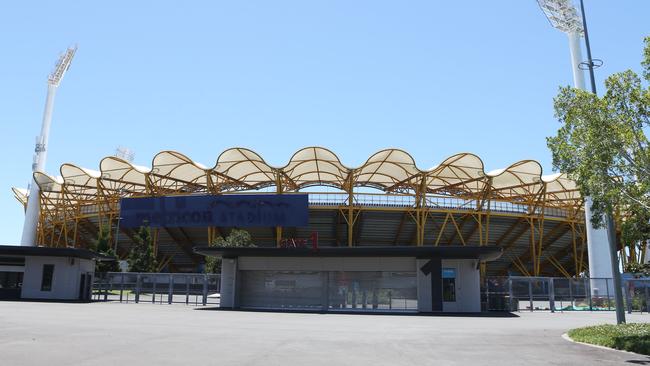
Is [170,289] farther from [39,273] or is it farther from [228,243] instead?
[228,243]

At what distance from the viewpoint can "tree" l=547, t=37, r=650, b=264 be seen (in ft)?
40.9

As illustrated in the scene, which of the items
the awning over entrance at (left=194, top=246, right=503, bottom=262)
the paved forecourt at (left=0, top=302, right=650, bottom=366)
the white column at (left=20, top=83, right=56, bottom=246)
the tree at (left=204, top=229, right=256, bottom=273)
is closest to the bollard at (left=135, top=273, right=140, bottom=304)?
the awning over entrance at (left=194, top=246, right=503, bottom=262)

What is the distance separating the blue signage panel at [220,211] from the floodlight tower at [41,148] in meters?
22.4

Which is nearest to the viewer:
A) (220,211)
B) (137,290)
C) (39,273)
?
(39,273)

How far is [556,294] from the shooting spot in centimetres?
3316

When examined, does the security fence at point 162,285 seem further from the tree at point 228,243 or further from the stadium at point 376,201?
the stadium at point 376,201

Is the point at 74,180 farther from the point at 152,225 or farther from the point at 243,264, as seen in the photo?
the point at 243,264

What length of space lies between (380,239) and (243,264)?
3175 cm

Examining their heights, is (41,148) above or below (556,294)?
above

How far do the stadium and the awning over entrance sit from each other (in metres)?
20.1

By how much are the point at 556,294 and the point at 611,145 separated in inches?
934

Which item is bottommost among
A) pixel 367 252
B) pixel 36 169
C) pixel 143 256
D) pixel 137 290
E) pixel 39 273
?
pixel 137 290

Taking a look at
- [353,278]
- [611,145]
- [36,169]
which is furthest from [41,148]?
[611,145]

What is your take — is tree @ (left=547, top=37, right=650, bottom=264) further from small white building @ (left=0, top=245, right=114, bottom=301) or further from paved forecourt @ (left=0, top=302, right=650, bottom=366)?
small white building @ (left=0, top=245, right=114, bottom=301)
